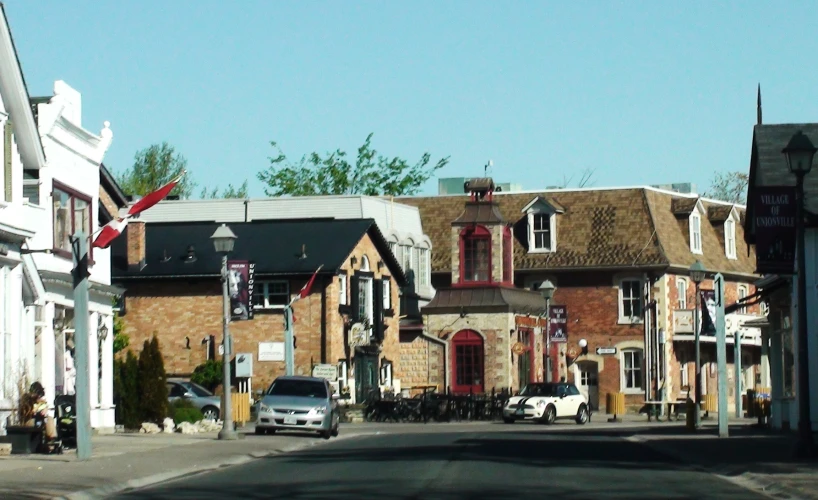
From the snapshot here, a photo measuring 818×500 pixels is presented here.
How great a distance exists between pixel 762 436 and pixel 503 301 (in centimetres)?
2583

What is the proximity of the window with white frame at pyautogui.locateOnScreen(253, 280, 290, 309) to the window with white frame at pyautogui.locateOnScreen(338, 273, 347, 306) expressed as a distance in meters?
1.90

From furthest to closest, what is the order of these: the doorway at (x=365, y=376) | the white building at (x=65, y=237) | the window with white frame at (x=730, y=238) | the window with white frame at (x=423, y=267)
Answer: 1. the window with white frame at (x=730, y=238)
2. the window with white frame at (x=423, y=267)
3. the doorway at (x=365, y=376)
4. the white building at (x=65, y=237)

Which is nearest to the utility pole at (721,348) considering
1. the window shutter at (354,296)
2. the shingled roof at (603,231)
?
the window shutter at (354,296)

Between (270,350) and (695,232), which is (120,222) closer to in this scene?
(270,350)

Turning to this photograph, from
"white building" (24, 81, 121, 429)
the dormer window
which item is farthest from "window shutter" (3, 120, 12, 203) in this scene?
the dormer window

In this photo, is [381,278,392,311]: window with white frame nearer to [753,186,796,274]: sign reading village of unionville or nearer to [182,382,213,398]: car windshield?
[182,382,213,398]: car windshield

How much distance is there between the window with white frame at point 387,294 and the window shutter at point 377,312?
1.94 m

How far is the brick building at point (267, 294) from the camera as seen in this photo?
179 feet

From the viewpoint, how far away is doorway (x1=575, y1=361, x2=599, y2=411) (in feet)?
222

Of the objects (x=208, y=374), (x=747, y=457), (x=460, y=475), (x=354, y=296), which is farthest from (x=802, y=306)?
(x=208, y=374)

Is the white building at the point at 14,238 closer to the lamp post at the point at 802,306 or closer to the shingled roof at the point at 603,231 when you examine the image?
the lamp post at the point at 802,306

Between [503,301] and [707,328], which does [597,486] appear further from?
[503,301]

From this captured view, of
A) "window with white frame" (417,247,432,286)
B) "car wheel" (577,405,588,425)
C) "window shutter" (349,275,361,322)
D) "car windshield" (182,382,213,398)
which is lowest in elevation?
"car wheel" (577,405,588,425)

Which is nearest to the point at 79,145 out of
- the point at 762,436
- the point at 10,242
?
the point at 10,242
